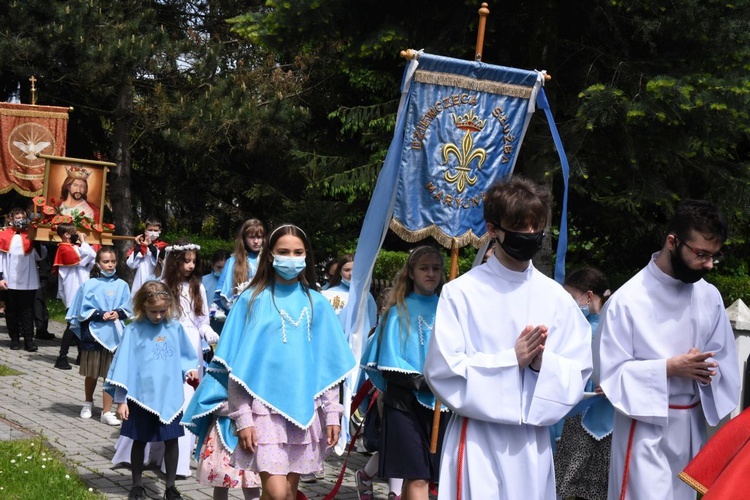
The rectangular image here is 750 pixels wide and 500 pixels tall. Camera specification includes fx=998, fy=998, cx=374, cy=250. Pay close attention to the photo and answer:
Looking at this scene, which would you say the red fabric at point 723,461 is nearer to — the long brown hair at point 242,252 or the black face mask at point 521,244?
the black face mask at point 521,244

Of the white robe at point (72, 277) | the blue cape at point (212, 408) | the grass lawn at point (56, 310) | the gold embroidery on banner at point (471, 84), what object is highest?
the gold embroidery on banner at point (471, 84)

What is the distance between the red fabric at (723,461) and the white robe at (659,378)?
3.28ft

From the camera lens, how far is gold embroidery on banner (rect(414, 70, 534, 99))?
6.30 m

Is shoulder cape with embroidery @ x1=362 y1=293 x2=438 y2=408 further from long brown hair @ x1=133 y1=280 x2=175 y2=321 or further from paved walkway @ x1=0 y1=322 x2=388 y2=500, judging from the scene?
long brown hair @ x1=133 y1=280 x2=175 y2=321

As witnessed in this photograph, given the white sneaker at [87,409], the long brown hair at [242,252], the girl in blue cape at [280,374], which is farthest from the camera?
the white sneaker at [87,409]

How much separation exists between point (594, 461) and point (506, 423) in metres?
2.10

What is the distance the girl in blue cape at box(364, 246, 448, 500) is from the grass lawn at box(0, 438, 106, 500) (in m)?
2.15

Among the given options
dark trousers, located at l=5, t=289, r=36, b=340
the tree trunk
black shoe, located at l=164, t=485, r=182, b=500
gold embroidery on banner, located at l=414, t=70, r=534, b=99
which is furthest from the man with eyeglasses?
the tree trunk

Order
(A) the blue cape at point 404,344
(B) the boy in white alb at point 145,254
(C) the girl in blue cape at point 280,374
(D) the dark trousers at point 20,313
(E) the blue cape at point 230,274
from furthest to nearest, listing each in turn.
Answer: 1. (D) the dark trousers at point 20,313
2. (B) the boy in white alb at point 145,254
3. (E) the blue cape at point 230,274
4. (A) the blue cape at point 404,344
5. (C) the girl in blue cape at point 280,374

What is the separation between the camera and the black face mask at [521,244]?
4.08 meters

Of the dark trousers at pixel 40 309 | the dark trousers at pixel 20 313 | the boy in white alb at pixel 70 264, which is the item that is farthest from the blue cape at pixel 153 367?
the dark trousers at pixel 40 309

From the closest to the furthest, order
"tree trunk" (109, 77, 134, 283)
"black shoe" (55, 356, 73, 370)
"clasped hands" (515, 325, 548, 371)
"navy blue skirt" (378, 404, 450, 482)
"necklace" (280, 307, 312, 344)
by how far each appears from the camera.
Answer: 1. "clasped hands" (515, 325, 548, 371)
2. "necklace" (280, 307, 312, 344)
3. "navy blue skirt" (378, 404, 450, 482)
4. "black shoe" (55, 356, 73, 370)
5. "tree trunk" (109, 77, 134, 283)

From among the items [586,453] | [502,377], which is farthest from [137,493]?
[502,377]

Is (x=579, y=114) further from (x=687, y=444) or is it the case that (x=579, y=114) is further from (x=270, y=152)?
(x=270, y=152)
